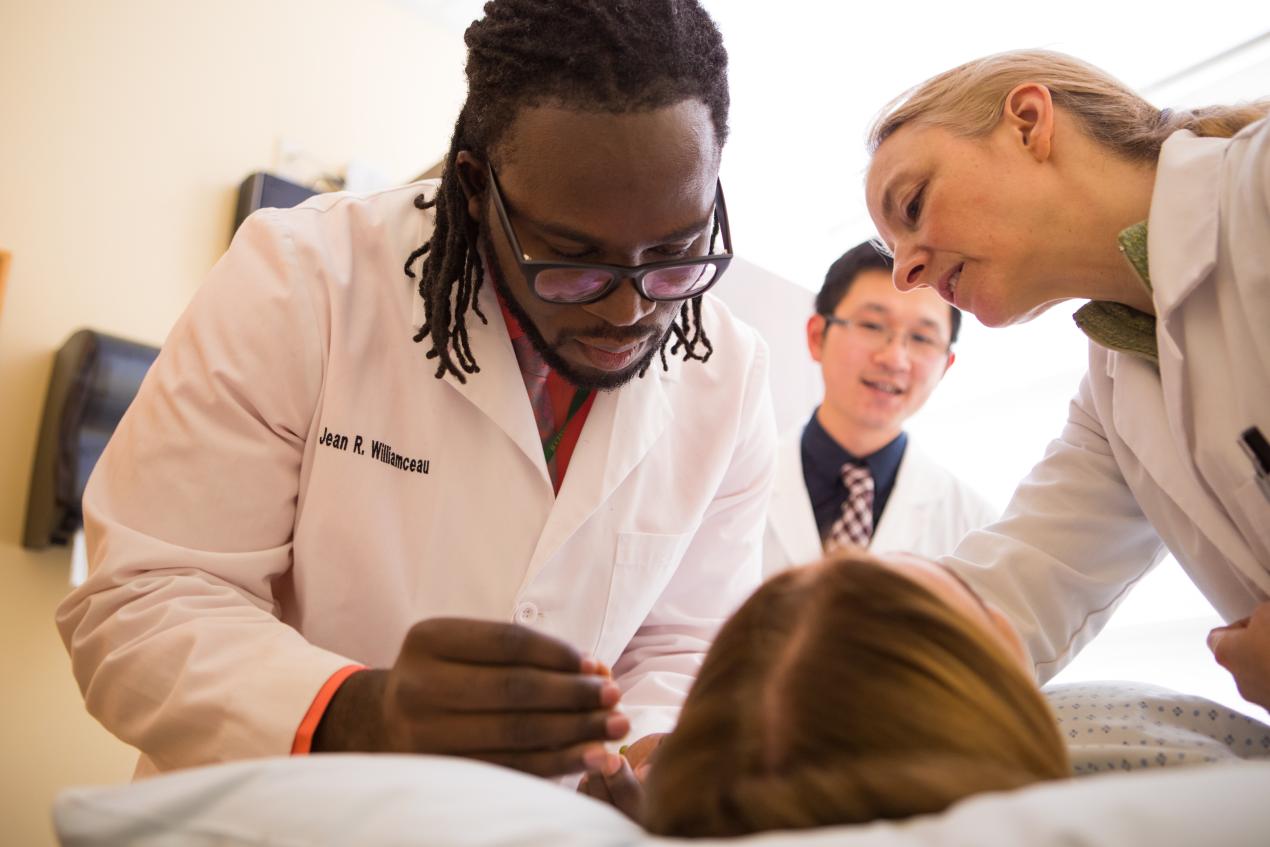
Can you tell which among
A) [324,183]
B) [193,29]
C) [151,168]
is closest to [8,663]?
[151,168]

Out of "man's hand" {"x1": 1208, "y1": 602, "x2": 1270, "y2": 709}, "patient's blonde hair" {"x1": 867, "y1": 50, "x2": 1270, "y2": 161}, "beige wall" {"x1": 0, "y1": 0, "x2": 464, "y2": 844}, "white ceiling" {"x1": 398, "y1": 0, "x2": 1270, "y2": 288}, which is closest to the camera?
"man's hand" {"x1": 1208, "y1": 602, "x2": 1270, "y2": 709}

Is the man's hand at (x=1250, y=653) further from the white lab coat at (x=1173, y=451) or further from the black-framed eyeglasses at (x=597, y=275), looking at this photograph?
the black-framed eyeglasses at (x=597, y=275)

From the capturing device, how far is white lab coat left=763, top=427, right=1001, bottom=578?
2314mm

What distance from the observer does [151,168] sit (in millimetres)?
2527

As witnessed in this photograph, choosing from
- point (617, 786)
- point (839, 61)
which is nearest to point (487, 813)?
point (617, 786)

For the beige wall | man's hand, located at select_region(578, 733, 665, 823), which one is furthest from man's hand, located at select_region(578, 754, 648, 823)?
the beige wall

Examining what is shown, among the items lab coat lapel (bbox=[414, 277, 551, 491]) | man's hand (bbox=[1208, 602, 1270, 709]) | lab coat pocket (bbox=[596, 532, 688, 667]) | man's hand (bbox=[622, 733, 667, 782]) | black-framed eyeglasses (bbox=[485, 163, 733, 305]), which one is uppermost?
black-framed eyeglasses (bbox=[485, 163, 733, 305])

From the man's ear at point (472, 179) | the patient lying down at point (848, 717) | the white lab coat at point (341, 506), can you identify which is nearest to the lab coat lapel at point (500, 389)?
the white lab coat at point (341, 506)

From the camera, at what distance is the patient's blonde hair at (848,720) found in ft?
1.76

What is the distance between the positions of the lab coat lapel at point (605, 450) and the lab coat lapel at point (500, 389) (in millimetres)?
Result: 42

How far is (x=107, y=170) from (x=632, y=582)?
6.48 ft

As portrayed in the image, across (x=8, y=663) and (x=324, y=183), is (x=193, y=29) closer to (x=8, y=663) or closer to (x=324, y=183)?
(x=324, y=183)

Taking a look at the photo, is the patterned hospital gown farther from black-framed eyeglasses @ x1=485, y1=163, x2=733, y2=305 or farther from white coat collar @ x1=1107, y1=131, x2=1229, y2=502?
black-framed eyeglasses @ x1=485, y1=163, x2=733, y2=305

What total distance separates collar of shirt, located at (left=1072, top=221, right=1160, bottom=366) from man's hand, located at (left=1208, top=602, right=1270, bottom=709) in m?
0.31
